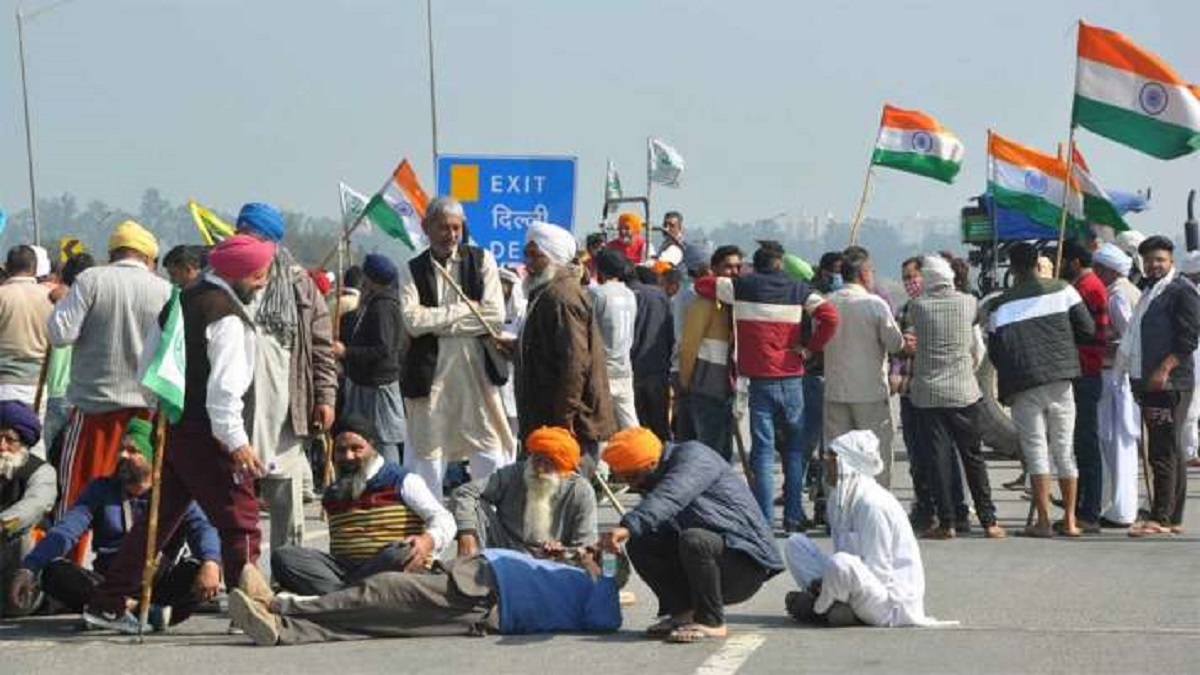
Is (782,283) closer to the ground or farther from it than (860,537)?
farther from it

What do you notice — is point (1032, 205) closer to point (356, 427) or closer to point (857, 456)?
point (857, 456)

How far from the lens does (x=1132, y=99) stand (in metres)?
17.3

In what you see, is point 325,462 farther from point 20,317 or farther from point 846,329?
point 846,329

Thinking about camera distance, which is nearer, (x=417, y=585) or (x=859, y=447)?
(x=417, y=585)

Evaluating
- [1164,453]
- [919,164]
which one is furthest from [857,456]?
[919,164]

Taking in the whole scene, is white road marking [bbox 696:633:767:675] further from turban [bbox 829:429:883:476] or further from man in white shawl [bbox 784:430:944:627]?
turban [bbox 829:429:883:476]

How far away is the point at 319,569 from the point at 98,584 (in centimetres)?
108

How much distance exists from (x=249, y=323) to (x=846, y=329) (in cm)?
527

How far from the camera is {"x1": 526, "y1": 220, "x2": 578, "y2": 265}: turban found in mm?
12789

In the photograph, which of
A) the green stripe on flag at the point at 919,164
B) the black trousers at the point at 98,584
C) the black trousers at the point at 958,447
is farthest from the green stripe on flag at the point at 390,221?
the black trousers at the point at 98,584

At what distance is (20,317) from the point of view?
15.3 m

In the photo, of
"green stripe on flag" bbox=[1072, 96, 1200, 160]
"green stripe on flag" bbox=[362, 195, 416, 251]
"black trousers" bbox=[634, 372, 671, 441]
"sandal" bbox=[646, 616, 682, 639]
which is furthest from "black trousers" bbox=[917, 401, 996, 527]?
"green stripe on flag" bbox=[362, 195, 416, 251]

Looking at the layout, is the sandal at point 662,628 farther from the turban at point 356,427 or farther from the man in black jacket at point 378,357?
the man in black jacket at point 378,357

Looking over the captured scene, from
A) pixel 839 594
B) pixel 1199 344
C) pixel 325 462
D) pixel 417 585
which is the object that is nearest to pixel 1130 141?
pixel 1199 344
